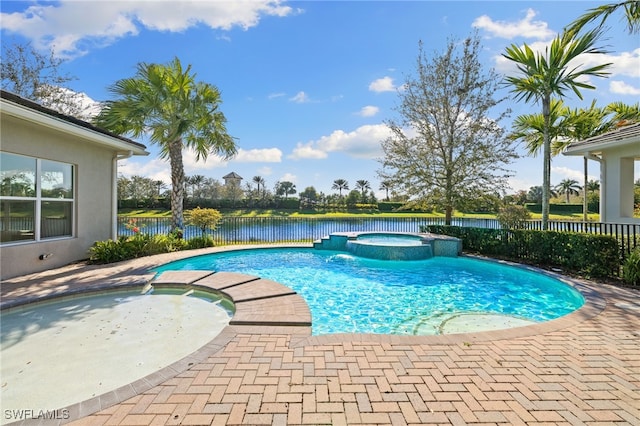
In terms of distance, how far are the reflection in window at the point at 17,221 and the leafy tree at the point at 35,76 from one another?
11556 millimetres

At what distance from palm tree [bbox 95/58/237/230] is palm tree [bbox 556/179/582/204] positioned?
70415 mm

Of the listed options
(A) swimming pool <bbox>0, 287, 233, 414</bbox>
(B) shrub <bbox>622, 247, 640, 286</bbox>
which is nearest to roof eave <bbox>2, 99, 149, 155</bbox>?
(A) swimming pool <bbox>0, 287, 233, 414</bbox>

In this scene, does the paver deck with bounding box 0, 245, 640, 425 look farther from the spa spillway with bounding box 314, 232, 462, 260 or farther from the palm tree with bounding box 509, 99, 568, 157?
the palm tree with bounding box 509, 99, 568, 157

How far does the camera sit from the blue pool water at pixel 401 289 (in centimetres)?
513

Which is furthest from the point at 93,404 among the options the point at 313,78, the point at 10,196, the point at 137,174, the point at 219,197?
the point at 137,174

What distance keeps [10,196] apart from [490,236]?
13.4 metres

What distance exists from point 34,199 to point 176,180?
4.56m

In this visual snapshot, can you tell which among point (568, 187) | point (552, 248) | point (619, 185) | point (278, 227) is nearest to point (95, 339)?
point (552, 248)

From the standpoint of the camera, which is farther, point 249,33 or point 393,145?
point 393,145

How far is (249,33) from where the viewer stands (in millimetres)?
10023

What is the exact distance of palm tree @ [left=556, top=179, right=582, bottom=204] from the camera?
189ft

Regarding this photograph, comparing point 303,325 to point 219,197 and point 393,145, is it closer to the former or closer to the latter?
point 393,145

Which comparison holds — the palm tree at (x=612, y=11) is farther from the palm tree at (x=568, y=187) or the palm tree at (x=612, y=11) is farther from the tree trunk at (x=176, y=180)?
the palm tree at (x=568, y=187)

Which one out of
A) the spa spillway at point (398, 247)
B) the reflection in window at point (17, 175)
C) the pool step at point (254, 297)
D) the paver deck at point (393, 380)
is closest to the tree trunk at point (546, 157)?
the spa spillway at point (398, 247)
